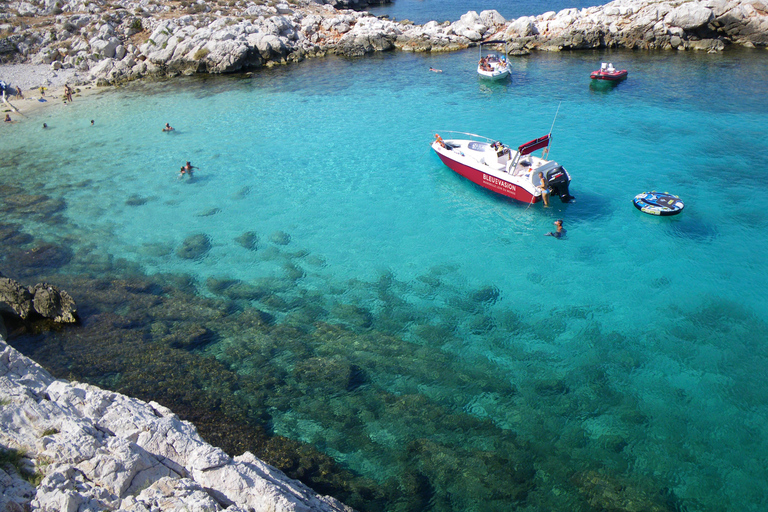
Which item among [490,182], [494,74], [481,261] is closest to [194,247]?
[481,261]

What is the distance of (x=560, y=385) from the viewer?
43.6 feet

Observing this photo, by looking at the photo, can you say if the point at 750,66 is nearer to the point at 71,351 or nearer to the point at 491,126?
the point at 491,126

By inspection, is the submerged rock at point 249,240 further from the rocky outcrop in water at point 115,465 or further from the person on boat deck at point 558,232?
the person on boat deck at point 558,232

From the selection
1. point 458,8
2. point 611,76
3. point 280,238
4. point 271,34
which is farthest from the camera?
point 458,8

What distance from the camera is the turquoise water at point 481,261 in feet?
38.1

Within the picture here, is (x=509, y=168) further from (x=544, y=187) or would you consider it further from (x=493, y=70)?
(x=493, y=70)

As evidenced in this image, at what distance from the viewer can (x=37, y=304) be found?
15.6 m

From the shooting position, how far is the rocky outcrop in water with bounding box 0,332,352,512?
25.3 ft

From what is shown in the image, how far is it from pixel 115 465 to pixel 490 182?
19.0m

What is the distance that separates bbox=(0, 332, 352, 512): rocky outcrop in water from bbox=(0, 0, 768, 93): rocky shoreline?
140 feet

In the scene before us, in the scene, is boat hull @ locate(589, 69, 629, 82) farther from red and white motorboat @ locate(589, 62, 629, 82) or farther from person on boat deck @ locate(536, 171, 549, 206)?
person on boat deck @ locate(536, 171, 549, 206)

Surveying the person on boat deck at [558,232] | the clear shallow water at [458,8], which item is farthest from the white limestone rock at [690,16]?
the person on boat deck at [558,232]

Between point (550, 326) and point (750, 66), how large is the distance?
117 ft

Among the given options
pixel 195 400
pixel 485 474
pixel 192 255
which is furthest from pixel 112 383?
pixel 485 474
